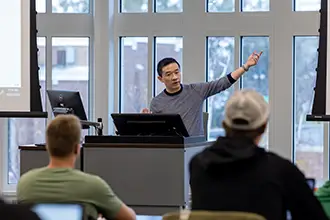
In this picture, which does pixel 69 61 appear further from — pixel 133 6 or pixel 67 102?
pixel 67 102

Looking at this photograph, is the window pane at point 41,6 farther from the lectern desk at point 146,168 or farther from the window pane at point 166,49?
the lectern desk at point 146,168

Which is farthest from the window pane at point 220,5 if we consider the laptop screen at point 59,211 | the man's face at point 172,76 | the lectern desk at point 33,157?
the laptop screen at point 59,211

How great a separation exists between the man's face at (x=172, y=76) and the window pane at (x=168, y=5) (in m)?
1.38

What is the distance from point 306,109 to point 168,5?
1.63 m

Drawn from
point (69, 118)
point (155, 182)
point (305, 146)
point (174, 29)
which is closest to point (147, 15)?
point (174, 29)

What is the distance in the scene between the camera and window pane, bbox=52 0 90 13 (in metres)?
6.59

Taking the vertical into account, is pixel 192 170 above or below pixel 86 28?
below

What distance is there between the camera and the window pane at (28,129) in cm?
659

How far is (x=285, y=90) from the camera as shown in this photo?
6.11 m

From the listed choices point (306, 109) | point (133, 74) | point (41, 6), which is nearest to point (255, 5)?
point (306, 109)

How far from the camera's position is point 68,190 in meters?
2.74

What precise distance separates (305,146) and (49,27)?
8.80ft

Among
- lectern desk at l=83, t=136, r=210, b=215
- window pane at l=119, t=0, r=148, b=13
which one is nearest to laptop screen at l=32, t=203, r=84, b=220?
lectern desk at l=83, t=136, r=210, b=215

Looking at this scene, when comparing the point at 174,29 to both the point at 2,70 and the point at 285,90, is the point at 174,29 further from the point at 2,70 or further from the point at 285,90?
the point at 2,70
